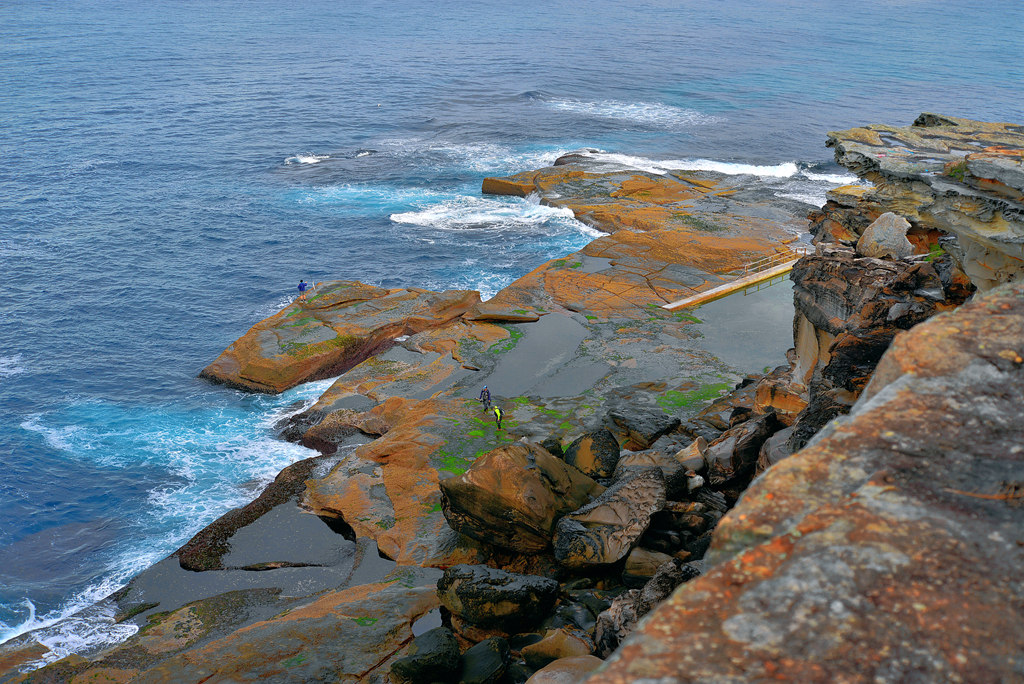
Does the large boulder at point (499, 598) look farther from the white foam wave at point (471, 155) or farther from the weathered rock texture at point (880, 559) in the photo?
the white foam wave at point (471, 155)

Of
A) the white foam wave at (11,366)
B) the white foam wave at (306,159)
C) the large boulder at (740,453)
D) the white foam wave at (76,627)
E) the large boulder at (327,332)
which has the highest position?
the white foam wave at (306,159)

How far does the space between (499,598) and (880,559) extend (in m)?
10.5

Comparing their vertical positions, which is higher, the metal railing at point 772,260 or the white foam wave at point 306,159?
the white foam wave at point 306,159

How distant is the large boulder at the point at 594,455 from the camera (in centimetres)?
1958

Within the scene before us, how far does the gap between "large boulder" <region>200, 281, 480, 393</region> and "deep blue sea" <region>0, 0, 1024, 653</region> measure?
112 centimetres

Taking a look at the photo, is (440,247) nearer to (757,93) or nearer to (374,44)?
(757,93)

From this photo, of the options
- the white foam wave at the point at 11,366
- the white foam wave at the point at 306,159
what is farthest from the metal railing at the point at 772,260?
the white foam wave at the point at 306,159

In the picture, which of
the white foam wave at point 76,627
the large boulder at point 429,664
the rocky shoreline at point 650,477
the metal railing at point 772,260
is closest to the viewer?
the rocky shoreline at point 650,477

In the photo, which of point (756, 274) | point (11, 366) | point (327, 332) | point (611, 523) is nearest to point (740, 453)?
point (611, 523)

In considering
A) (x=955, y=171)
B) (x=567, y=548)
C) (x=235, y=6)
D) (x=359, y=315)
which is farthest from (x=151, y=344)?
(x=235, y=6)

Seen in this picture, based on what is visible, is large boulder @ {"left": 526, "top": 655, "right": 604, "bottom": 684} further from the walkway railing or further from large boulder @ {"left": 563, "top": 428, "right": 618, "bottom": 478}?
the walkway railing

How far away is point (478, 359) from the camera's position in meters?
28.9

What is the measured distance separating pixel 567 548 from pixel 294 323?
2125cm

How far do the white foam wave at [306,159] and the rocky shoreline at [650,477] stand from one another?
29210 millimetres
